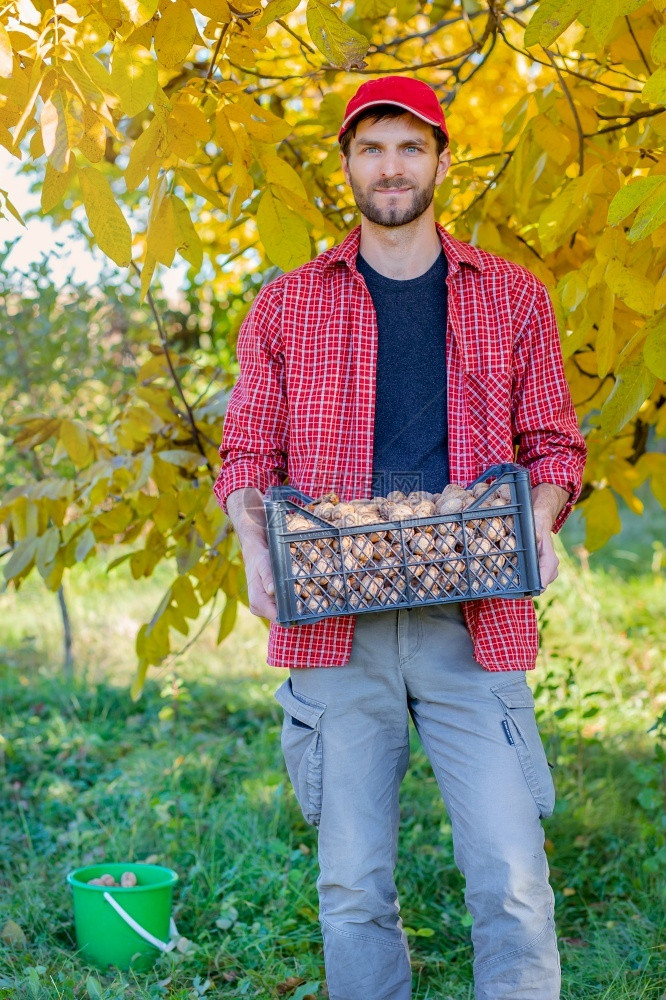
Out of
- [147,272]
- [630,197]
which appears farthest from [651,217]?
[147,272]

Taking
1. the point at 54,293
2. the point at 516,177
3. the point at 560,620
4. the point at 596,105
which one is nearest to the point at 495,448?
the point at 516,177

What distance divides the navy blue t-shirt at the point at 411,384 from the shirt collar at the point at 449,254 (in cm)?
5

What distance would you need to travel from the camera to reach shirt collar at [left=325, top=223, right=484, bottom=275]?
8.06ft

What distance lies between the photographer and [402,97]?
238 cm

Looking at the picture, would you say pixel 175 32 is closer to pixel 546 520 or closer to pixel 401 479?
pixel 401 479

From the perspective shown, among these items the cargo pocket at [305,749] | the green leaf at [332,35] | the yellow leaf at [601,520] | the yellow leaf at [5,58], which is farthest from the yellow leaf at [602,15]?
the yellow leaf at [601,520]

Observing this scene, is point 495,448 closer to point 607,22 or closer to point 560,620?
point 607,22

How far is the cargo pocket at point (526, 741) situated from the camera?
2.23 metres

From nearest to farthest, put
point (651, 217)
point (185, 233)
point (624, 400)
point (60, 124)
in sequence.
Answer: point (60, 124), point (651, 217), point (185, 233), point (624, 400)

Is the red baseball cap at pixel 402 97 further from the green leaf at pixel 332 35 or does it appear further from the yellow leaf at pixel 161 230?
the yellow leaf at pixel 161 230

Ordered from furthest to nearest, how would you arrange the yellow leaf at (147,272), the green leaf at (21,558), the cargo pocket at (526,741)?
the green leaf at (21,558) → the cargo pocket at (526,741) → the yellow leaf at (147,272)

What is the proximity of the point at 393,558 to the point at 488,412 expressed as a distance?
0.58 metres

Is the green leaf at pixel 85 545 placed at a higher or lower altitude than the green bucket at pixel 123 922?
higher

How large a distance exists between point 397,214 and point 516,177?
0.45 metres
